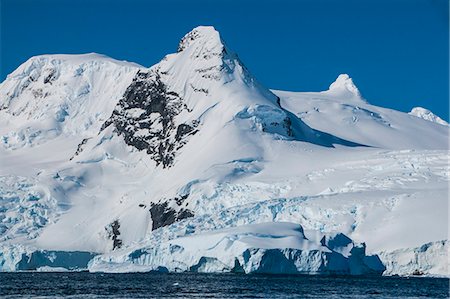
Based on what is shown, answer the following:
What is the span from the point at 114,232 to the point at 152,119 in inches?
1646

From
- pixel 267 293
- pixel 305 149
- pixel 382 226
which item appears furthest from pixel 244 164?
pixel 267 293

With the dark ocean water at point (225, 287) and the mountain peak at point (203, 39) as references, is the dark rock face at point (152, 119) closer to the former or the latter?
the mountain peak at point (203, 39)

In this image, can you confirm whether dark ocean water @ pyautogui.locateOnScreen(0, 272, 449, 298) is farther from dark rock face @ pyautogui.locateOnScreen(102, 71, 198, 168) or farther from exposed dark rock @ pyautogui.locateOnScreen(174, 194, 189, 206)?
dark rock face @ pyautogui.locateOnScreen(102, 71, 198, 168)

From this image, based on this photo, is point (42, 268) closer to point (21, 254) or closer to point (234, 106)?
point (21, 254)

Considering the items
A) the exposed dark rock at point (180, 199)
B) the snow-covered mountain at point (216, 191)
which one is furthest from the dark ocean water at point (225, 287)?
the exposed dark rock at point (180, 199)

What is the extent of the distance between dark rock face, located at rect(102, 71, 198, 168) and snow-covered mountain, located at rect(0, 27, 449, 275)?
0.29 meters

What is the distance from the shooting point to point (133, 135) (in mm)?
182750

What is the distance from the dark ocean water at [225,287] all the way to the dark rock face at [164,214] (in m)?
33.1

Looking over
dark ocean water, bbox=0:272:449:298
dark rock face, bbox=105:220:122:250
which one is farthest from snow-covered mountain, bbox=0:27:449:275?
dark ocean water, bbox=0:272:449:298

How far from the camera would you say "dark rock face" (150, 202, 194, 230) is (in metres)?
134

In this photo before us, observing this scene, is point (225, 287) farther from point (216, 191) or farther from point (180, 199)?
point (180, 199)

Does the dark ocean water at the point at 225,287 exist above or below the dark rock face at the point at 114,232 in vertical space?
below

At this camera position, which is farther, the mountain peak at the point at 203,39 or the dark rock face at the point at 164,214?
the mountain peak at the point at 203,39

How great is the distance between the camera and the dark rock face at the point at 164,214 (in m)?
134
